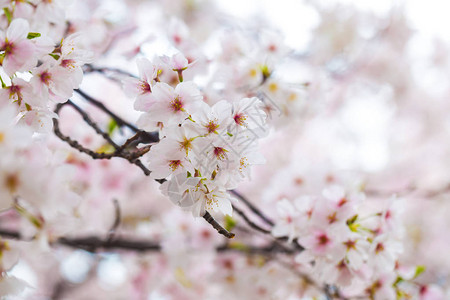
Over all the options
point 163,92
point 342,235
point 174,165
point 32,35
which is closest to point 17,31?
point 32,35

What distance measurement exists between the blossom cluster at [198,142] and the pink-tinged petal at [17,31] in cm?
25

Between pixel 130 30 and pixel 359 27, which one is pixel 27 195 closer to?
pixel 130 30

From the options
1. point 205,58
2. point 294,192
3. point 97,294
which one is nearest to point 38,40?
point 205,58

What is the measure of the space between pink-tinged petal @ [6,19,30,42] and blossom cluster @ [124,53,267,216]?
25 cm

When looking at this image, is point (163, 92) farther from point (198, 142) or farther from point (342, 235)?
point (342, 235)

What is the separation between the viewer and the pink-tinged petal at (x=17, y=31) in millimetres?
842

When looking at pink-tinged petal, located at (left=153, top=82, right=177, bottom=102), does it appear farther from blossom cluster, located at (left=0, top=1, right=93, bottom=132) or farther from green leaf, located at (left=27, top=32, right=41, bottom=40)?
green leaf, located at (left=27, top=32, right=41, bottom=40)

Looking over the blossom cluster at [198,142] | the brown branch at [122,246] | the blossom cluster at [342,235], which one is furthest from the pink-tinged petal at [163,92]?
the brown branch at [122,246]

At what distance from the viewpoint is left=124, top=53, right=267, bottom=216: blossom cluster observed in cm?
84

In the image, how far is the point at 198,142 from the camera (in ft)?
2.74

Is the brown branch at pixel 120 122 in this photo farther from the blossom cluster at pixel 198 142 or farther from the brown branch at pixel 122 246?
the brown branch at pixel 122 246

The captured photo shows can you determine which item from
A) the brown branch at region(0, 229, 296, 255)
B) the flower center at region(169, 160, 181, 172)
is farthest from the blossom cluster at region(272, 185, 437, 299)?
the flower center at region(169, 160, 181, 172)

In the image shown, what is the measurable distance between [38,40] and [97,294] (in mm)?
3731

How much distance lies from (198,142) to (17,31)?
449 millimetres
